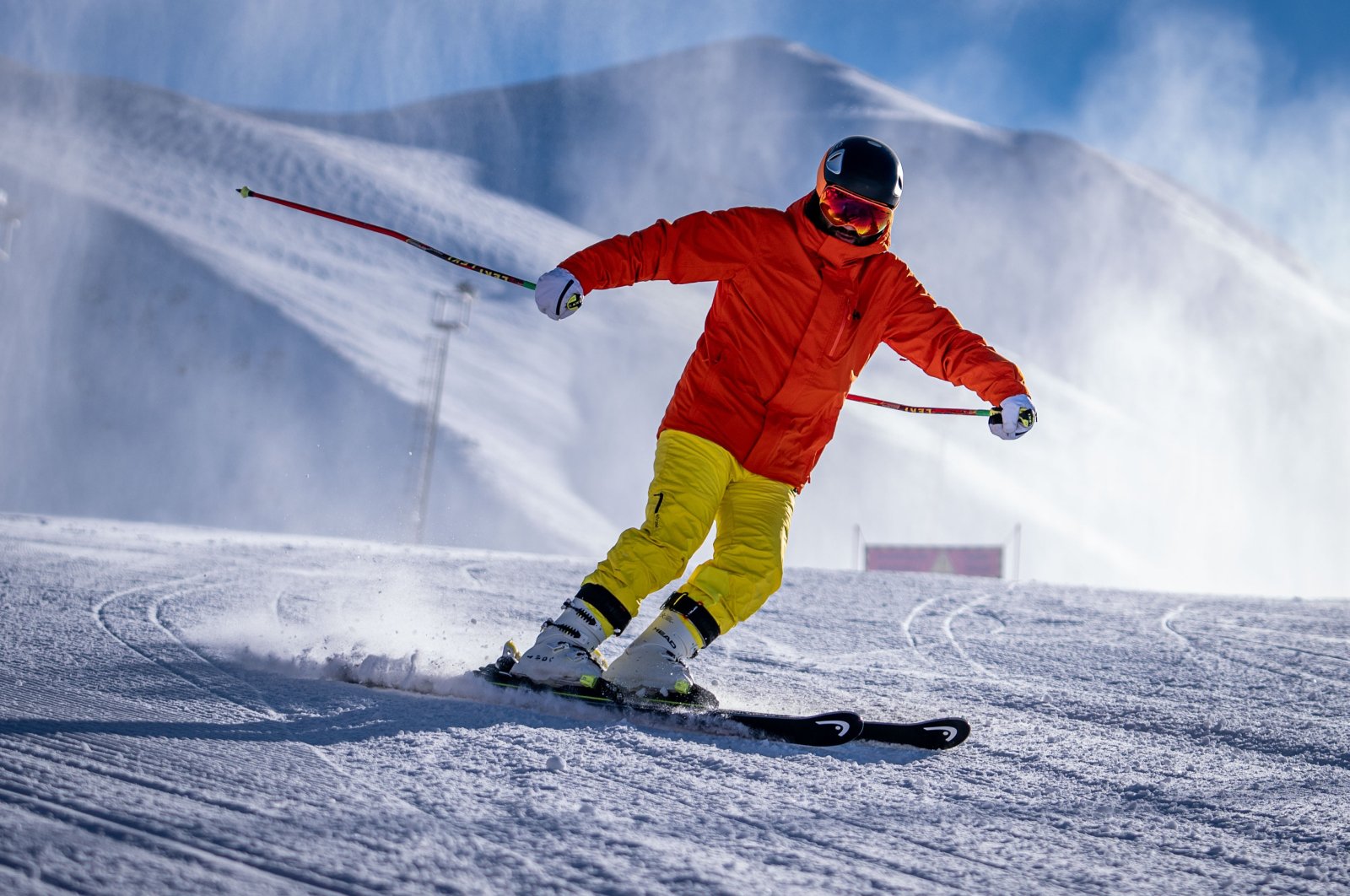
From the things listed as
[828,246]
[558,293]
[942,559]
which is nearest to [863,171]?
[828,246]

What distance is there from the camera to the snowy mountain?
2783 centimetres

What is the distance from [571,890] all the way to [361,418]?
95.2ft

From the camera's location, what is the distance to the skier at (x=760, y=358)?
3.11m

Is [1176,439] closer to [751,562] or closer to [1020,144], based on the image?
[1020,144]

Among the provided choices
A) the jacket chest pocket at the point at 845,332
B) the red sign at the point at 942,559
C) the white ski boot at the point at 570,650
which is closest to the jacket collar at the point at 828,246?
the jacket chest pocket at the point at 845,332

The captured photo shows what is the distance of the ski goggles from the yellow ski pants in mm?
788

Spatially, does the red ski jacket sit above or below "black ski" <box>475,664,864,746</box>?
above

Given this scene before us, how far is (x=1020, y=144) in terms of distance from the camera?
330 ft

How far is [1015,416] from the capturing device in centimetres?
317

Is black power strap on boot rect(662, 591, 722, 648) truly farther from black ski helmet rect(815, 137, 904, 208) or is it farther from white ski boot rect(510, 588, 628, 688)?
black ski helmet rect(815, 137, 904, 208)

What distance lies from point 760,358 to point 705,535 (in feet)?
1.88

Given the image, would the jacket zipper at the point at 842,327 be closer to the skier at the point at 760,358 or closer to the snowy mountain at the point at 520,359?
the skier at the point at 760,358

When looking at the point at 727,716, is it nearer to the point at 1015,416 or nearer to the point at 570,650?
the point at 570,650

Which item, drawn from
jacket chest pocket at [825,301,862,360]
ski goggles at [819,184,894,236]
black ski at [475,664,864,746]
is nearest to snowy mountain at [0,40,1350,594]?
jacket chest pocket at [825,301,862,360]
